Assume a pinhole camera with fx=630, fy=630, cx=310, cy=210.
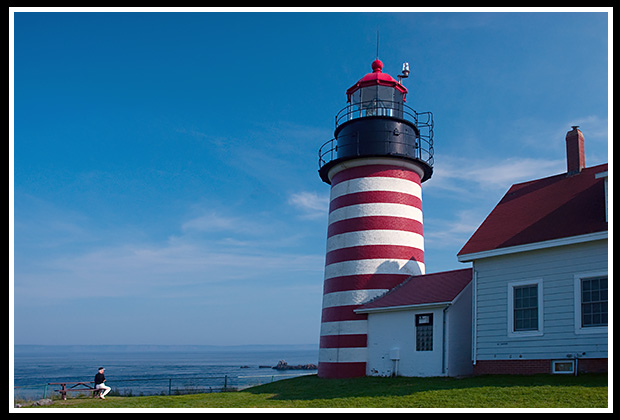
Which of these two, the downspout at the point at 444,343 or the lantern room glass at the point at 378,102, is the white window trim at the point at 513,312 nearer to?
the downspout at the point at 444,343

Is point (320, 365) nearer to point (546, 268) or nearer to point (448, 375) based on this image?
point (448, 375)

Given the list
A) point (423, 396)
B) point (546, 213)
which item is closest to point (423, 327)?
point (546, 213)

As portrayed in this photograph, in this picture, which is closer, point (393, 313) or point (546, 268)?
point (546, 268)

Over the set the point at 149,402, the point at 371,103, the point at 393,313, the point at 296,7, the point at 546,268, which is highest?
the point at 371,103

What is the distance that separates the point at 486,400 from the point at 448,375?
5656 millimetres

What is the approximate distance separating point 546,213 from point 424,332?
16.8ft

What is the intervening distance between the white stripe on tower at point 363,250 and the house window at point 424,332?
2202 mm

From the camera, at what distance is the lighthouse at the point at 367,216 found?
21.3 m

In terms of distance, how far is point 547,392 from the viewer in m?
12.6

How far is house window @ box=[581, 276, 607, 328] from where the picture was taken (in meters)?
14.6

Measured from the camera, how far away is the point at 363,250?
2141cm

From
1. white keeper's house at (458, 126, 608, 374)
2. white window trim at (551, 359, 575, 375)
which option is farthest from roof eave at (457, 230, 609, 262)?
white window trim at (551, 359, 575, 375)

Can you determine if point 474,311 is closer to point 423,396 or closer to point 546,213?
point 546,213

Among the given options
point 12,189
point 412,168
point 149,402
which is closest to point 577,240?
point 412,168
